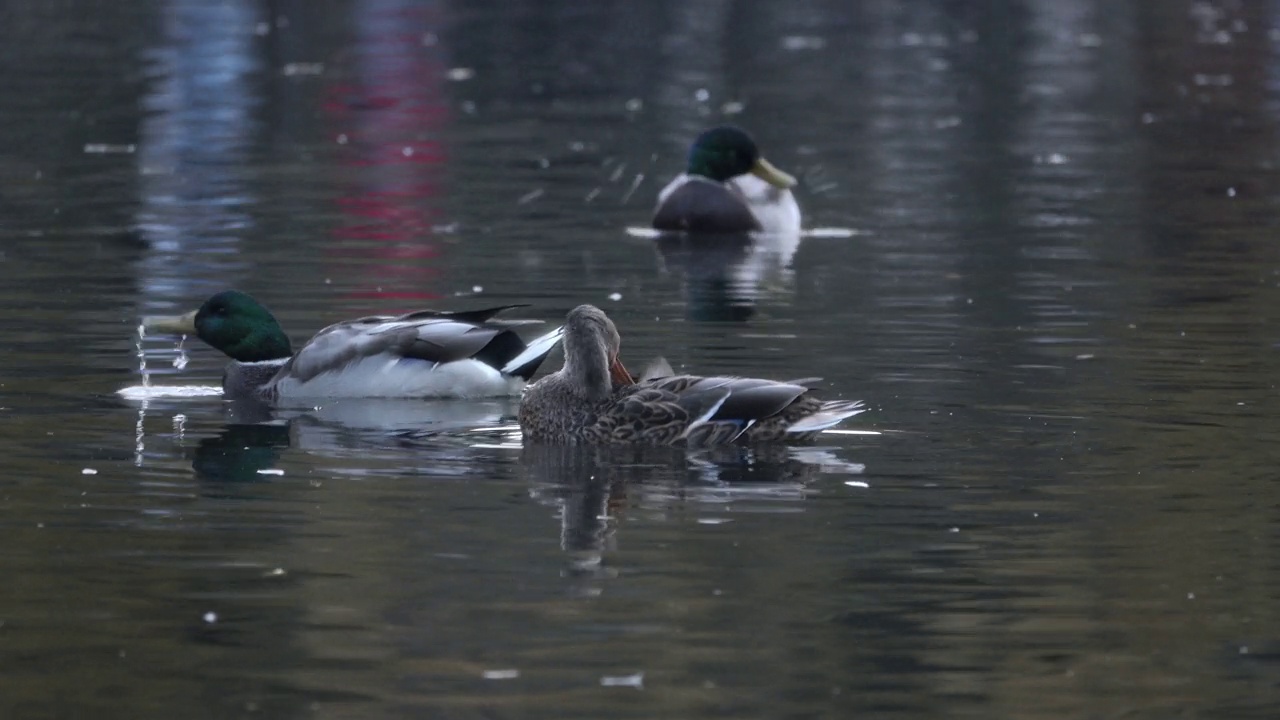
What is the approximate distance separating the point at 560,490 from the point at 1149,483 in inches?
92.6

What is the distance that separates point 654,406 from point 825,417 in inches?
29.0

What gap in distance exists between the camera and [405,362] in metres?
13.1

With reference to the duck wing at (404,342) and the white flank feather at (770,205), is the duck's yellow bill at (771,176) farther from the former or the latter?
the duck wing at (404,342)

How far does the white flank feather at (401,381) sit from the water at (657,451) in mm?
158

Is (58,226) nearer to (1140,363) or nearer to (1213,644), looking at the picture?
(1140,363)

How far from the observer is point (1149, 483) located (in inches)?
417

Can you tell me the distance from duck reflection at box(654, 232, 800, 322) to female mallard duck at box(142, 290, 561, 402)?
2526 mm

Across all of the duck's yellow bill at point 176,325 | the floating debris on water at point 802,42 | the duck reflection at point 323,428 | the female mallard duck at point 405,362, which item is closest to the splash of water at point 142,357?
the duck's yellow bill at point 176,325

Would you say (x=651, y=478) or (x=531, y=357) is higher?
(x=531, y=357)

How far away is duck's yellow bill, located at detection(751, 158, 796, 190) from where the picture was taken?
2142 cm

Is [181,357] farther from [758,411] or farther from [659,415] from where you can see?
[758,411]

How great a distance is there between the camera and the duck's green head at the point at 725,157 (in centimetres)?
2169

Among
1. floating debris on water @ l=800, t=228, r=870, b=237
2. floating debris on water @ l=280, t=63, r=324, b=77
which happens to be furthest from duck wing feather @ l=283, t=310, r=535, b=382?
floating debris on water @ l=280, t=63, r=324, b=77

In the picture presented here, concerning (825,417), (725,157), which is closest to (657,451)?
(825,417)
